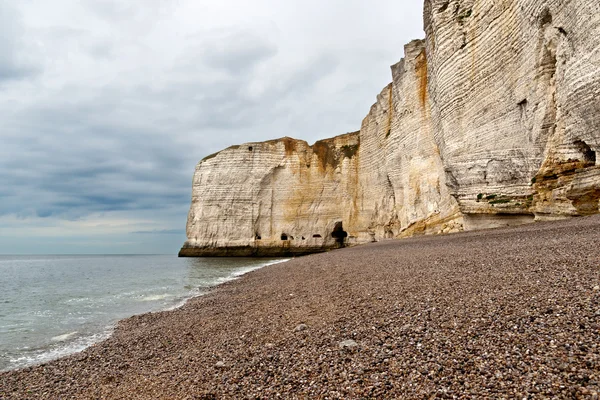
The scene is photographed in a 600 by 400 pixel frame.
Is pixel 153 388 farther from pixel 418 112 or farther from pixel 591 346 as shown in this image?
pixel 418 112

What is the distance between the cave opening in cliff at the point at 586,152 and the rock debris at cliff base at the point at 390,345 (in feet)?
19.4

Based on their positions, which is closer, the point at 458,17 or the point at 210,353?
the point at 210,353

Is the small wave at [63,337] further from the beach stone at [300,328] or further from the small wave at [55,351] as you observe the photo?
the beach stone at [300,328]

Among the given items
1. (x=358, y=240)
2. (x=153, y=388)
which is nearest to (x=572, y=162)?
(x=153, y=388)

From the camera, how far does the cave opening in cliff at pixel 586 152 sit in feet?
36.2

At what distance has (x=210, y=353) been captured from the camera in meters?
4.58

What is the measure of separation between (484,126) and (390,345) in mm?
16055

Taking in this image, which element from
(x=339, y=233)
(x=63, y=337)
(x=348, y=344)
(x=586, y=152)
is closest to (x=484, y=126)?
(x=586, y=152)

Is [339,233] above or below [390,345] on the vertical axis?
above

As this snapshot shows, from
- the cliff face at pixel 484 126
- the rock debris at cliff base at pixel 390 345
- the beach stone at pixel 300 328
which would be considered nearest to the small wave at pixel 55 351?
the rock debris at cliff base at pixel 390 345

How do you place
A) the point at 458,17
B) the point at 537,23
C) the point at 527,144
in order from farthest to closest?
the point at 458,17
the point at 527,144
the point at 537,23

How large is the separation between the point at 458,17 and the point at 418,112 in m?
9.02

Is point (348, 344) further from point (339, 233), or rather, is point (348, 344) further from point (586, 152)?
point (339, 233)

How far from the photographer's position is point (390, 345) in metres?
3.51
